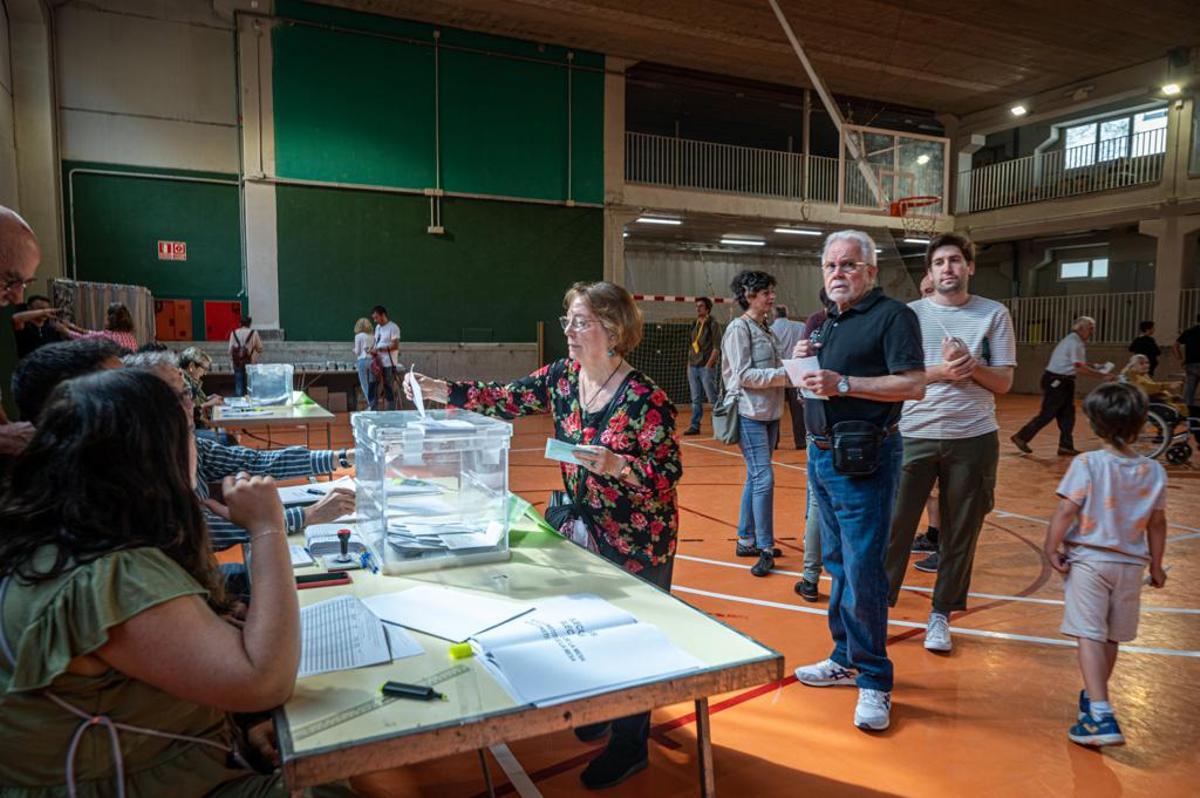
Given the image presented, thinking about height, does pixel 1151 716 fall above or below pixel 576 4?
below

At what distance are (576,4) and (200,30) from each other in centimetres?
602

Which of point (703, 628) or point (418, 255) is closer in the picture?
point (703, 628)

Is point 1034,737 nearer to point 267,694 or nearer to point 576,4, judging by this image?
point 267,694

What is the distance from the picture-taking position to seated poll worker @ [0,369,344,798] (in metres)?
1.09

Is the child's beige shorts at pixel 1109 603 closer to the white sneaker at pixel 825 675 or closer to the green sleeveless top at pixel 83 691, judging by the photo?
the white sneaker at pixel 825 675

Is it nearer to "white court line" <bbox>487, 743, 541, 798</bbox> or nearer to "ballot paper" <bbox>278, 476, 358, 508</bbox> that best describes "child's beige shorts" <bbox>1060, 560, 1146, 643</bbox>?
"white court line" <bbox>487, 743, 541, 798</bbox>

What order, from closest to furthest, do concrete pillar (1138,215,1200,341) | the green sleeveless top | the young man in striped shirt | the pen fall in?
the green sleeveless top
the pen
the young man in striped shirt
concrete pillar (1138,215,1200,341)

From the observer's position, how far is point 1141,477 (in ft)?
8.10

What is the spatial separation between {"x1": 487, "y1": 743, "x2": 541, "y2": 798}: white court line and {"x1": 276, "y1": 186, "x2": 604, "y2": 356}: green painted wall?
37.7 ft

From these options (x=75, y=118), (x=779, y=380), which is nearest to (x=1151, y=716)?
(x=779, y=380)

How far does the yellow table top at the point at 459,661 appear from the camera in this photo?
1.16 m

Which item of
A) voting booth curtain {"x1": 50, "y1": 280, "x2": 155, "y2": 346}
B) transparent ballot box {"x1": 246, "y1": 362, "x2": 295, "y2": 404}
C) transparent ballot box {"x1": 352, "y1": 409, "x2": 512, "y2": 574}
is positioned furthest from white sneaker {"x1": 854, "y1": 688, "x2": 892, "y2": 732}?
voting booth curtain {"x1": 50, "y1": 280, "x2": 155, "y2": 346}

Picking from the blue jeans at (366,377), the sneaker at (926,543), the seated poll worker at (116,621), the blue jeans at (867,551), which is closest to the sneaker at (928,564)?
the sneaker at (926,543)

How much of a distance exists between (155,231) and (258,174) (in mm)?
1823
